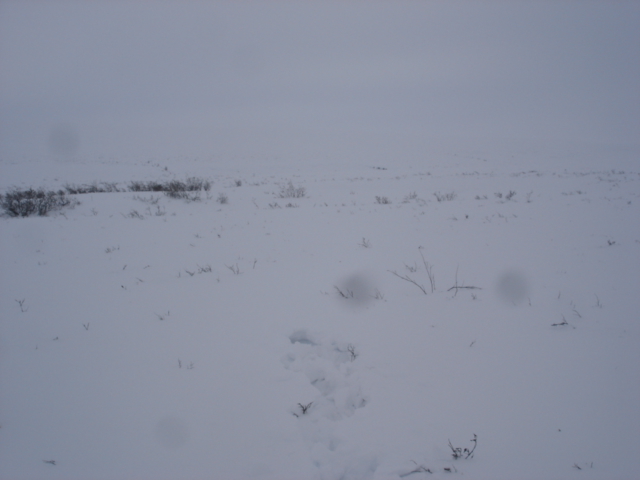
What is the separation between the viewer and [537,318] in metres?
3.15

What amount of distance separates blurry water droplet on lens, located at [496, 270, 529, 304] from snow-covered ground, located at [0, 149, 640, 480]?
0.03m

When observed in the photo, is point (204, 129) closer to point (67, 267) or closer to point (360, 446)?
point (67, 267)

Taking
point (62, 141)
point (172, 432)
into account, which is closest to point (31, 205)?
point (172, 432)

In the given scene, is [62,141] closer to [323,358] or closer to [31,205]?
[31,205]

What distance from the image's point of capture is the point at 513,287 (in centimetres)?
390

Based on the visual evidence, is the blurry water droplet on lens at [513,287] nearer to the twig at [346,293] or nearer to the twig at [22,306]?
the twig at [346,293]

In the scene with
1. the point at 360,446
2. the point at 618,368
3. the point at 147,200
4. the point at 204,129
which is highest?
the point at 204,129

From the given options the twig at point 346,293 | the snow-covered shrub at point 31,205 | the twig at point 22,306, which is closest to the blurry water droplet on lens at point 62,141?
the snow-covered shrub at point 31,205

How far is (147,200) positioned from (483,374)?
10.3 m

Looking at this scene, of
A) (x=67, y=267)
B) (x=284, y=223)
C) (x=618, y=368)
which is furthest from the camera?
(x=284, y=223)

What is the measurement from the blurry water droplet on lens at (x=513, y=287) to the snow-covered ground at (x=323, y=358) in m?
0.03

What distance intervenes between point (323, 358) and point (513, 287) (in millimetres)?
2724

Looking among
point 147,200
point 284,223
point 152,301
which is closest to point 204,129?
point 147,200

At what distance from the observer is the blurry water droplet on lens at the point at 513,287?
3.62 metres
